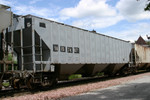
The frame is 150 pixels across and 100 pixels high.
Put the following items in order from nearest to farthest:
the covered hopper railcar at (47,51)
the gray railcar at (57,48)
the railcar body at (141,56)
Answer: the covered hopper railcar at (47,51) < the gray railcar at (57,48) < the railcar body at (141,56)

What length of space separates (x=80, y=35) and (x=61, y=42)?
2.22m

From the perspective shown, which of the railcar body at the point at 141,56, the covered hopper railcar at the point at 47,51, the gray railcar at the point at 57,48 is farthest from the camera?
the railcar body at the point at 141,56

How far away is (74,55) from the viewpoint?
12070mm

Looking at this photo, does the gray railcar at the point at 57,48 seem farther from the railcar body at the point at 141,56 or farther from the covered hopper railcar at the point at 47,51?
the railcar body at the point at 141,56

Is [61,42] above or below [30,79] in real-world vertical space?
above

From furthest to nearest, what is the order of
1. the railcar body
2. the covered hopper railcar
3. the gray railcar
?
the railcar body → the gray railcar → the covered hopper railcar

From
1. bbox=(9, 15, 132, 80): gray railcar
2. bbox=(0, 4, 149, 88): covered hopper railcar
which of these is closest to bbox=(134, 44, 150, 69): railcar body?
bbox=(9, 15, 132, 80): gray railcar

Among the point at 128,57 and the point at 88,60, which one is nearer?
the point at 88,60

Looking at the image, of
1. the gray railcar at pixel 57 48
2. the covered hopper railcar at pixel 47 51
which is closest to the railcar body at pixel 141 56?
the gray railcar at pixel 57 48

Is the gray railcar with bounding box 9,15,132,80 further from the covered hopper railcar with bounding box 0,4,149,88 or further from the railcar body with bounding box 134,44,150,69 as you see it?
the railcar body with bounding box 134,44,150,69

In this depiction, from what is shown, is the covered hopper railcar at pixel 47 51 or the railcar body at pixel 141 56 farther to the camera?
the railcar body at pixel 141 56

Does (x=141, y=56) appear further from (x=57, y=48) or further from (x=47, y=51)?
(x=47, y=51)

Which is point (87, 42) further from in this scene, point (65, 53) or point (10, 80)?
point (10, 80)

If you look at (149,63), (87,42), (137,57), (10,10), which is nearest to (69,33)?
(87,42)
